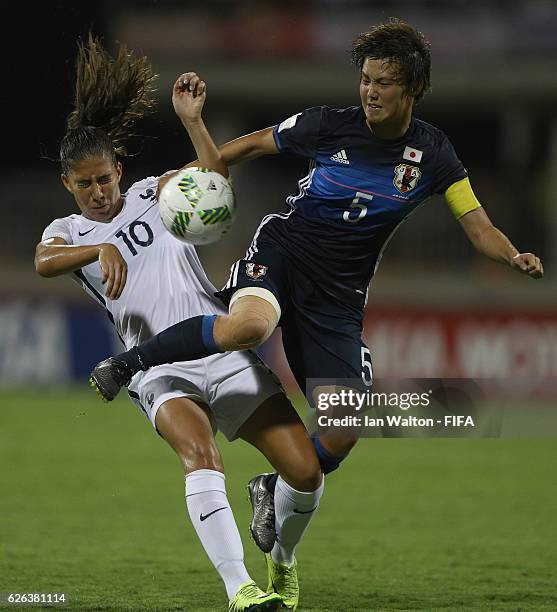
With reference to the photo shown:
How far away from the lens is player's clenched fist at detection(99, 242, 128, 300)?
459 centimetres

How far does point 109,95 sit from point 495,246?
1.85 metres

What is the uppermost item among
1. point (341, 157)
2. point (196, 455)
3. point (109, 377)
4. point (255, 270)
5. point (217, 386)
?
point (341, 157)

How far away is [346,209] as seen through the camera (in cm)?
501

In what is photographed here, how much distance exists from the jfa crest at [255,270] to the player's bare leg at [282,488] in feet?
1.69

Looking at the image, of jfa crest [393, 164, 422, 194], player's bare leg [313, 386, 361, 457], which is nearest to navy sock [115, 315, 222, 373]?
player's bare leg [313, 386, 361, 457]

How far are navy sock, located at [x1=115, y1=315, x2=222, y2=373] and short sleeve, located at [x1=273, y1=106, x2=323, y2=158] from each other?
0.85 meters

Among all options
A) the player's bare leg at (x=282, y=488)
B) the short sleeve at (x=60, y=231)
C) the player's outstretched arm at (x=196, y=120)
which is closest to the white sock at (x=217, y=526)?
the player's bare leg at (x=282, y=488)

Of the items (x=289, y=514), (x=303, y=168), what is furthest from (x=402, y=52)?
(x=303, y=168)

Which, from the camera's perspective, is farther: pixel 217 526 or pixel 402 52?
pixel 402 52

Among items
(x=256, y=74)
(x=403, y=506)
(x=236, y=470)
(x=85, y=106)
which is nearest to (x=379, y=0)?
(x=256, y=74)

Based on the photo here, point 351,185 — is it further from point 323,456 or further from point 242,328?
point 323,456

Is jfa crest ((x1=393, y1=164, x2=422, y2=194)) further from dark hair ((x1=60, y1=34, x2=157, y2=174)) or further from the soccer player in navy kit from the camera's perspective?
dark hair ((x1=60, y1=34, x2=157, y2=174))

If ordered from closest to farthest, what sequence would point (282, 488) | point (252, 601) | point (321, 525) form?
point (252, 601) < point (282, 488) < point (321, 525)

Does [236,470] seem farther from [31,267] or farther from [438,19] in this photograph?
[438,19]
